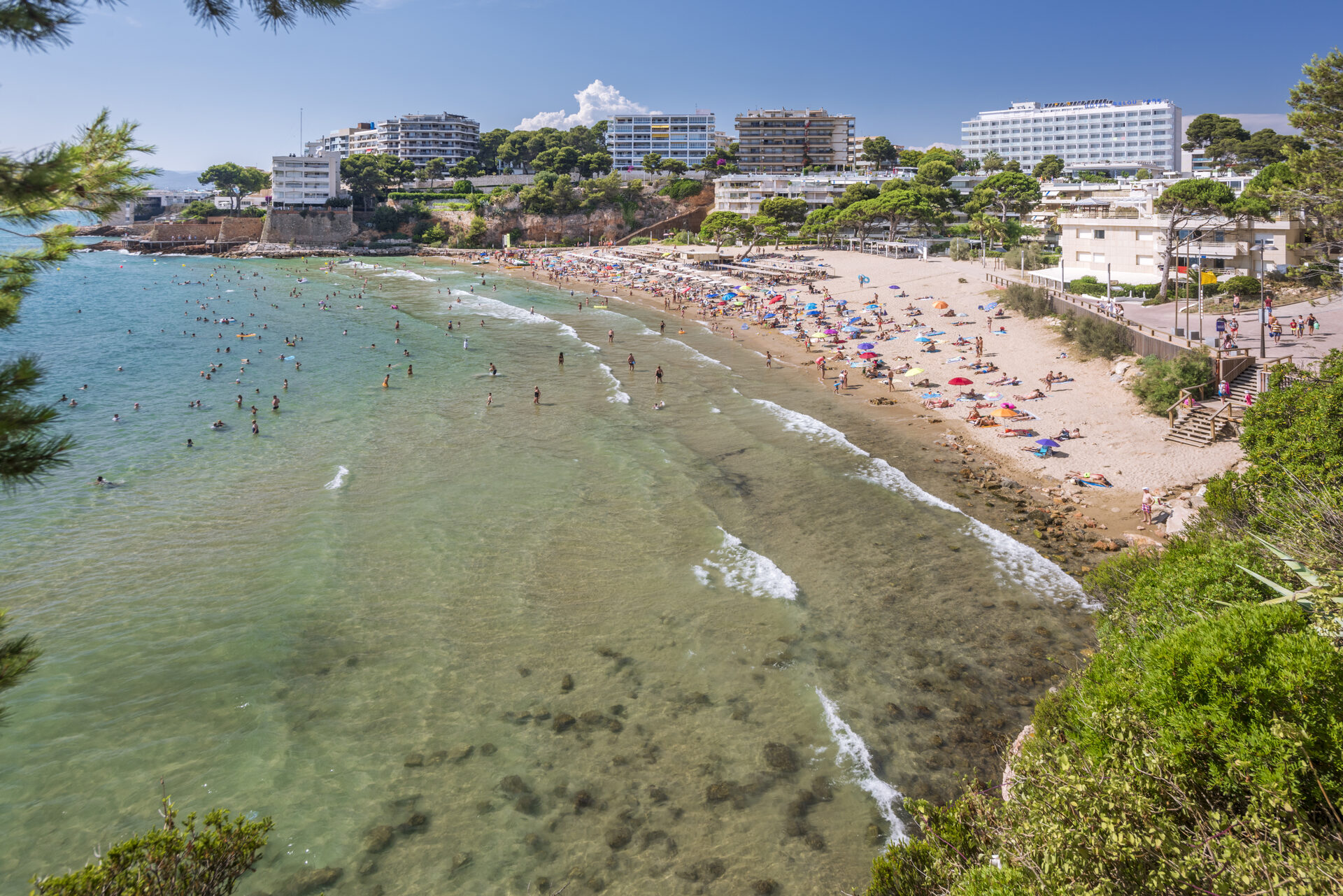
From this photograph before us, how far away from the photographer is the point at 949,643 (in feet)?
52.1

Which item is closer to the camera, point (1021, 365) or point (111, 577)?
point (111, 577)

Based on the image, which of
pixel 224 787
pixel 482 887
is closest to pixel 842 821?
pixel 482 887

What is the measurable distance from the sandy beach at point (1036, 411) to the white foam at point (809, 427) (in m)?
2.75

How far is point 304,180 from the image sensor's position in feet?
370

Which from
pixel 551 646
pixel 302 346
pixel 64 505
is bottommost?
pixel 551 646

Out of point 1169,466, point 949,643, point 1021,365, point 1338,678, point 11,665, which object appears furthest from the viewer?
point 1021,365

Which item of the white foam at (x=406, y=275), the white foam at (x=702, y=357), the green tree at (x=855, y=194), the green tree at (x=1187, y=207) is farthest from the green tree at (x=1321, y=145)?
the white foam at (x=406, y=275)

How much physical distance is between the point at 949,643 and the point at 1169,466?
12.6 metres

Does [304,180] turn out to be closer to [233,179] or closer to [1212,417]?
[233,179]

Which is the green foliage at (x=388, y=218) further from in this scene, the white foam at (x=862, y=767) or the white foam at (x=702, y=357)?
the white foam at (x=862, y=767)

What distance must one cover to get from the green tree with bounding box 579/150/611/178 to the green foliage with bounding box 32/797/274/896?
13160 centimetres

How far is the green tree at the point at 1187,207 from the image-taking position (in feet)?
125

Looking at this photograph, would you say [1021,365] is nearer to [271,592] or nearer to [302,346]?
[271,592]

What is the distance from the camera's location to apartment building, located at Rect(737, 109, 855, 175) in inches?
5458
